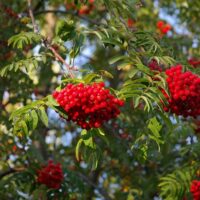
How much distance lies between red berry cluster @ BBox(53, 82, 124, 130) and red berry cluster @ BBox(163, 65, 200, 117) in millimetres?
428

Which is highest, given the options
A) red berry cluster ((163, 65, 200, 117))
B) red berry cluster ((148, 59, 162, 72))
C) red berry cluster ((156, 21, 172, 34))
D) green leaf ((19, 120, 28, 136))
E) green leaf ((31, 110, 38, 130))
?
red berry cluster ((156, 21, 172, 34))

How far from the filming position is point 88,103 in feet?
11.4

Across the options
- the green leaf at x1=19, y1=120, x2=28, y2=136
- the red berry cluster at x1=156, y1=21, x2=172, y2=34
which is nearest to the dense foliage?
the green leaf at x1=19, y1=120, x2=28, y2=136

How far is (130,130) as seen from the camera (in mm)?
7156

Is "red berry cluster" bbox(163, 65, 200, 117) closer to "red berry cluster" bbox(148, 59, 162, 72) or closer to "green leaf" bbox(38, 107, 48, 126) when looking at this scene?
"red berry cluster" bbox(148, 59, 162, 72)

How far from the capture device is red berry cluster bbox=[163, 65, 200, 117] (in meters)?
3.76

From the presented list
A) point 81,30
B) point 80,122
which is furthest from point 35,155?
point 80,122

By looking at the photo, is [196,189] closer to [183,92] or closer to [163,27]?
[183,92]

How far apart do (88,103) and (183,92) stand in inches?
28.1

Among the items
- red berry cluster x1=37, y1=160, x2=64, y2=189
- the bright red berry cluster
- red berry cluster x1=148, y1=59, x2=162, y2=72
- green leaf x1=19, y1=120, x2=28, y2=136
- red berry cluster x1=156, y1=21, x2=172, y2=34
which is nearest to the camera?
green leaf x1=19, y1=120, x2=28, y2=136

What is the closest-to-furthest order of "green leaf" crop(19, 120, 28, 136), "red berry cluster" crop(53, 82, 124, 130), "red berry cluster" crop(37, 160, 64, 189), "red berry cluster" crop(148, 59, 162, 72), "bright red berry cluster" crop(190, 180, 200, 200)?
"red berry cluster" crop(53, 82, 124, 130) → "green leaf" crop(19, 120, 28, 136) → "red berry cluster" crop(148, 59, 162, 72) → "bright red berry cluster" crop(190, 180, 200, 200) → "red berry cluster" crop(37, 160, 64, 189)

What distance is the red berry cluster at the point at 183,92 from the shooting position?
3.76 m

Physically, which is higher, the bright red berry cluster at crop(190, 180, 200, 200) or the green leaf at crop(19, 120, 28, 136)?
the bright red berry cluster at crop(190, 180, 200, 200)

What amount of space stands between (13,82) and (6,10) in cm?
92
